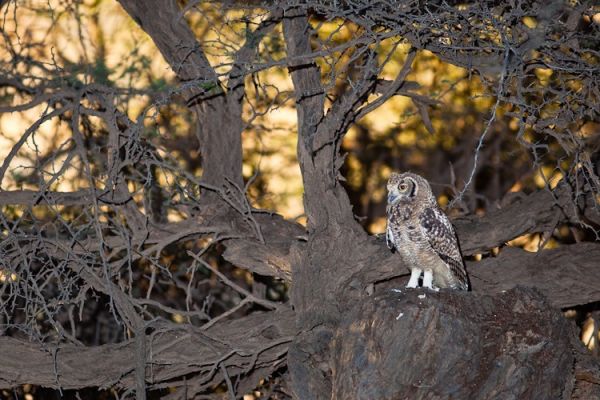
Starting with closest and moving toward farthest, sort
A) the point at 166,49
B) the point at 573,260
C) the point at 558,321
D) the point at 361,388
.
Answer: the point at 361,388, the point at 558,321, the point at 573,260, the point at 166,49

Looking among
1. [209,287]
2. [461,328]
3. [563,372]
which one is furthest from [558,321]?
[209,287]

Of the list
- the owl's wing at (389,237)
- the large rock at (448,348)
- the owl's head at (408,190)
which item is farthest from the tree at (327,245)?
the owl's head at (408,190)

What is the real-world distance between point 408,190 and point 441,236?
29cm

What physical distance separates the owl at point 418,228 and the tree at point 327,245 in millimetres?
369

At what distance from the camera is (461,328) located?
14.8ft

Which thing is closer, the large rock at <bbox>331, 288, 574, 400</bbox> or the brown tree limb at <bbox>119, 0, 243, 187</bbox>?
the large rock at <bbox>331, 288, 574, 400</bbox>

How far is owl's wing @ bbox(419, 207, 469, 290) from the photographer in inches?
198

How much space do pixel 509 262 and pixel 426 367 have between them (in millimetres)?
1695

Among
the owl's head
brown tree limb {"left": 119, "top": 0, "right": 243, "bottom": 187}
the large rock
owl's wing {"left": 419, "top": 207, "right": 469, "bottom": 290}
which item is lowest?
the large rock

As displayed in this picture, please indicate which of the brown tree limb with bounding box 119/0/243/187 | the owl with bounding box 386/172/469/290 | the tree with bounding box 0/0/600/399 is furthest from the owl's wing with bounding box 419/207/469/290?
the brown tree limb with bounding box 119/0/243/187

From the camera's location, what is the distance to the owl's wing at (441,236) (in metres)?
5.03

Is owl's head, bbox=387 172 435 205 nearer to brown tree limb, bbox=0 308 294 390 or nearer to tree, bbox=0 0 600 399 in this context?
tree, bbox=0 0 600 399

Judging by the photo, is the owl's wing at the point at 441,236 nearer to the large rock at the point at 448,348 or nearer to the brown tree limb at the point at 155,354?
the large rock at the point at 448,348

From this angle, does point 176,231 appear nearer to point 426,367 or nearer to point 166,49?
point 166,49
